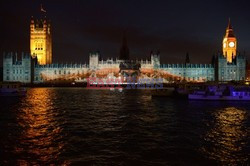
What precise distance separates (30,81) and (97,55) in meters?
29.7

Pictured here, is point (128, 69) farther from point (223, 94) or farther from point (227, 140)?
point (227, 140)

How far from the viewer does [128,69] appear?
11688 cm

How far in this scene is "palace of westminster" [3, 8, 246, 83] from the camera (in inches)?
4500

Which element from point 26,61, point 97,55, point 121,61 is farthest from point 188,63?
point 26,61

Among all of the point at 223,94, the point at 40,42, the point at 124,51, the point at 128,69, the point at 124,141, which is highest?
the point at 40,42

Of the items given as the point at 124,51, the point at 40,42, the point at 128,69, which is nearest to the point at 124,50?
the point at 124,51

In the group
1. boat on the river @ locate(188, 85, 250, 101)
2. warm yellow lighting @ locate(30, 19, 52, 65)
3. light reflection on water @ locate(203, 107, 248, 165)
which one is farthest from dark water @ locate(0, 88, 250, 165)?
warm yellow lighting @ locate(30, 19, 52, 65)

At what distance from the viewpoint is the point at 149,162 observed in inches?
483

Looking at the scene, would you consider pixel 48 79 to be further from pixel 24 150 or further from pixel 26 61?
pixel 24 150

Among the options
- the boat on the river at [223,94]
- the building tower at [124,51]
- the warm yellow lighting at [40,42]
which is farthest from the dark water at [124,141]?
the warm yellow lighting at [40,42]

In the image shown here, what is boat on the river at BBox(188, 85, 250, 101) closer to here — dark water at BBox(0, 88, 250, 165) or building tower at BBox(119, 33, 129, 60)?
dark water at BBox(0, 88, 250, 165)

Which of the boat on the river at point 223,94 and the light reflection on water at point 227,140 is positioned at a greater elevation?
the boat on the river at point 223,94

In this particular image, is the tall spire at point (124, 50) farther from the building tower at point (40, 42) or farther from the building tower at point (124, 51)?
the building tower at point (40, 42)

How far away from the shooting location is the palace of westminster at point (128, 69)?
375ft
